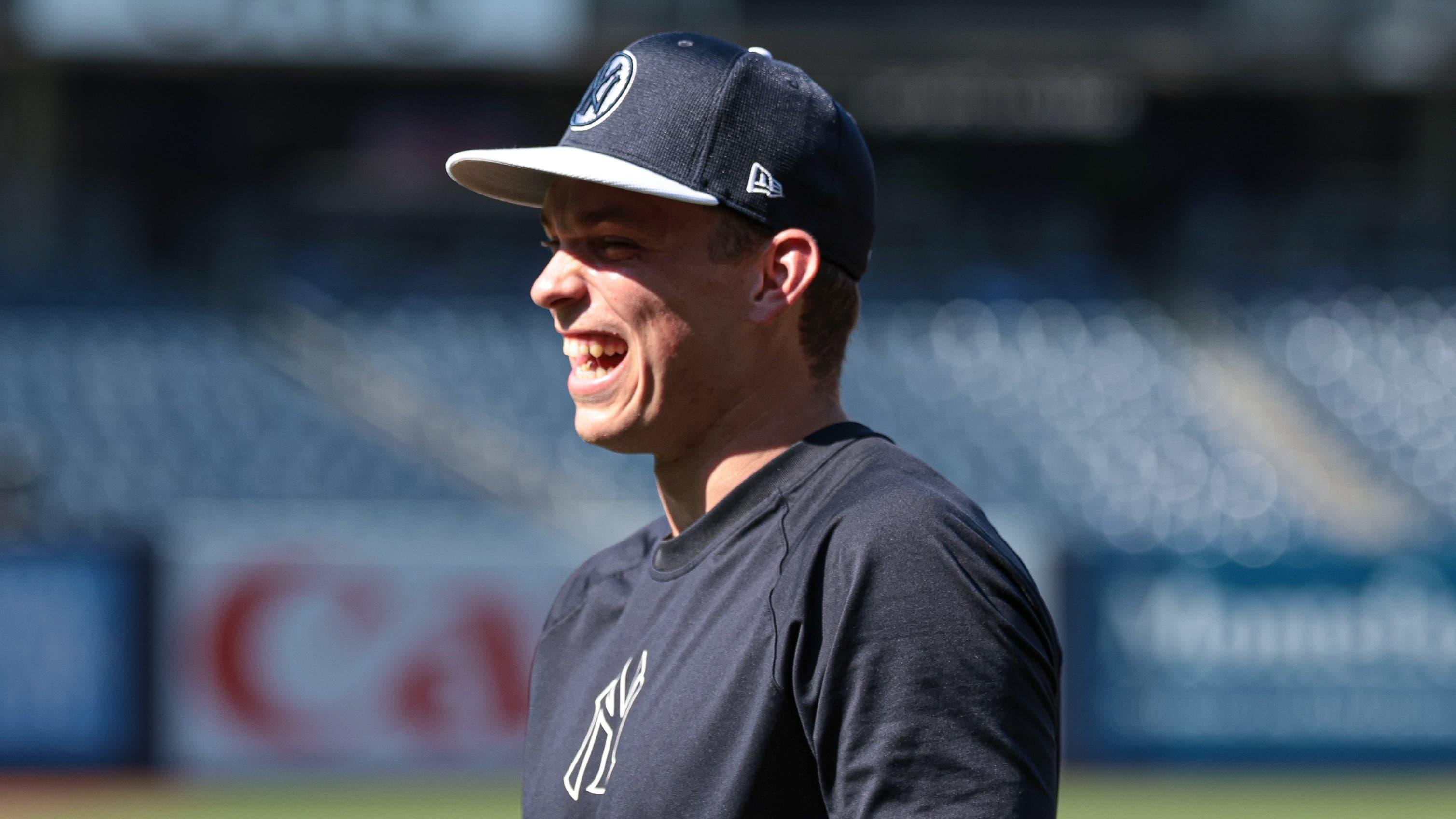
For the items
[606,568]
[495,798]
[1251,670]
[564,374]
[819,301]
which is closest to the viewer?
[819,301]

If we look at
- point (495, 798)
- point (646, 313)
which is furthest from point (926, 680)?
point (495, 798)

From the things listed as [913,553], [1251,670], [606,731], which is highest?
[913,553]

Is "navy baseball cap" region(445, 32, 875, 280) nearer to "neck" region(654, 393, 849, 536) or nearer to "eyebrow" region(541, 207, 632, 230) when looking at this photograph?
"eyebrow" region(541, 207, 632, 230)

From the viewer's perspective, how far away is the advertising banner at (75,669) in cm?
975

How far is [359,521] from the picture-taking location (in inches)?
430

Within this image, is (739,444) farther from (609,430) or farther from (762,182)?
(762,182)

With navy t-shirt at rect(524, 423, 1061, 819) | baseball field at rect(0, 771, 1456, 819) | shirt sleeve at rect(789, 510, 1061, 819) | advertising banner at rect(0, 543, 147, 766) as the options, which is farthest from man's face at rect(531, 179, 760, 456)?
advertising banner at rect(0, 543, 147, 766)

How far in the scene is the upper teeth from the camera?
203 centimetres

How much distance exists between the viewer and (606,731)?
1.96m

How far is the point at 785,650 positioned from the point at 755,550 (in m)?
0.21

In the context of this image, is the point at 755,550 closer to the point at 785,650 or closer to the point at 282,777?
the point at 785,650

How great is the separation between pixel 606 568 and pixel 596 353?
1.33ft

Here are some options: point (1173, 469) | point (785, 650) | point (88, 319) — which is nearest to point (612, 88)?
point (785, 650)

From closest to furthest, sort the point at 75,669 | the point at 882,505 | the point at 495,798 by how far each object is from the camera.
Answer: the point at 882,505, the point at 495,798, the point at 75,669
